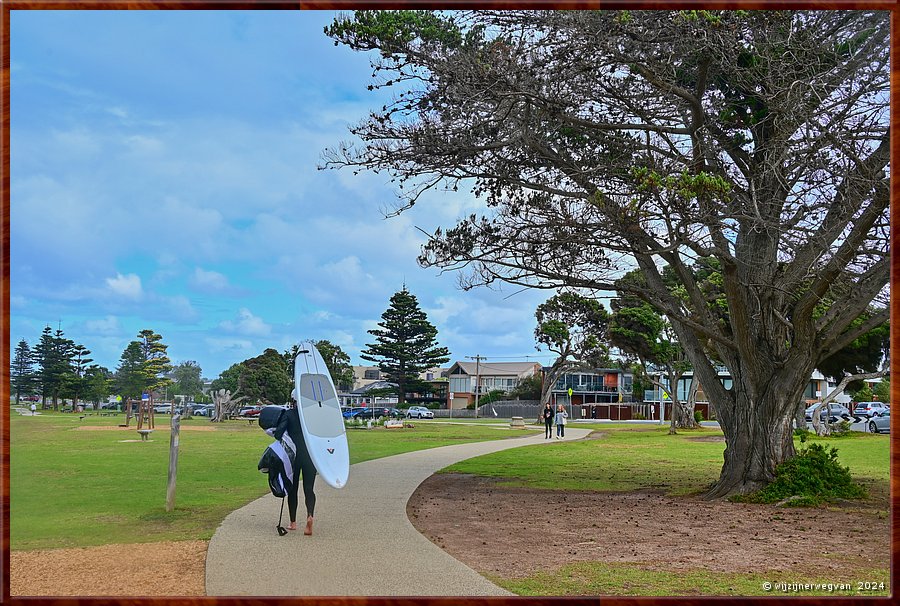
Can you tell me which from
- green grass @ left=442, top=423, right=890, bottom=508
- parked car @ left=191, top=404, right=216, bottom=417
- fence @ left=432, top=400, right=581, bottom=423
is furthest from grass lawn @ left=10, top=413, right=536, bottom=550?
fence @ left=432, top=400, right=581, bottom=423

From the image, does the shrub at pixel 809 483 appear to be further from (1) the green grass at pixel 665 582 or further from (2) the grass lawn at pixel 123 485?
(2) the grass lawn at pixel 123 485

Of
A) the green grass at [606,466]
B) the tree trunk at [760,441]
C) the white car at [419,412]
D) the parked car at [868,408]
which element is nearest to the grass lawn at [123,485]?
the green grass at [606,466]

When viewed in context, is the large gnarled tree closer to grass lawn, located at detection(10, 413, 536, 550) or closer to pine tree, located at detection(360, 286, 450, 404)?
grass lawn, located at detection(10, 413, 536, 550)

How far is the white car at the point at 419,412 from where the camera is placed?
176 feet

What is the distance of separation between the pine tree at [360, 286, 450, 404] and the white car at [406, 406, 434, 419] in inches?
114

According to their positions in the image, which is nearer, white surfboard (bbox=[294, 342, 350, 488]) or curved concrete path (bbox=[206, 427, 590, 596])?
curved concrete path (bbox=[206, 427, 590, 596])

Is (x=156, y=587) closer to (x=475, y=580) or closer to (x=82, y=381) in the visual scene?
(x=475, y=580)

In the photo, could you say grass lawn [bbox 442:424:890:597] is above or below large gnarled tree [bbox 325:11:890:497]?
below

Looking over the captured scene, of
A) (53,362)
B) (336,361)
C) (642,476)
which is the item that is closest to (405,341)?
(336,361)

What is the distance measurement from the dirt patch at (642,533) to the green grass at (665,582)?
0.79 feet

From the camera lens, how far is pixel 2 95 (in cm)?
602

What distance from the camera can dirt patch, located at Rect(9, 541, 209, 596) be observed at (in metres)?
6.68

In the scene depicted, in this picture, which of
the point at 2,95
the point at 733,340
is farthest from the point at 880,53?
the point at 2,95

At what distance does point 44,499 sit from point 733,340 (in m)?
11.1
